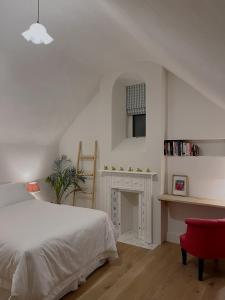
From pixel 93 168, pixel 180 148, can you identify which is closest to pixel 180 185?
pixel 180 148

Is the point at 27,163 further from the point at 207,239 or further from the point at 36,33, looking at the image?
the point at 207,239

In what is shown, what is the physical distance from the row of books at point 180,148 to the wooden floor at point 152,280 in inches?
59.8

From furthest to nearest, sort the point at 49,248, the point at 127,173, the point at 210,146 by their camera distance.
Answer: the point at 127,173 → the point at 210,146 → the point at 49,248

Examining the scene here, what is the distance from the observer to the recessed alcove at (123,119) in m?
4.31

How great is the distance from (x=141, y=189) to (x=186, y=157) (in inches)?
35.7

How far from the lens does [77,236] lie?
8.66ft

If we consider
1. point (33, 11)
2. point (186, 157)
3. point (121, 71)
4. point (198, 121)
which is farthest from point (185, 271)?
point (33, 11)

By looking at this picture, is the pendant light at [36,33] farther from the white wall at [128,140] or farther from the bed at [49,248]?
the white wall at [128,140]

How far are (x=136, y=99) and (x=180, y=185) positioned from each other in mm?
1849

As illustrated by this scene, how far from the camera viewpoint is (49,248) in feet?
7.57

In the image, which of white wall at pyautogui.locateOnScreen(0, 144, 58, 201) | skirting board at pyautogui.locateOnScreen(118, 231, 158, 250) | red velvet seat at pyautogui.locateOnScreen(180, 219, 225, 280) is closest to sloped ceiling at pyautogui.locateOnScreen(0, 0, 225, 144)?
white wall at pyautogui.locateOnScreen(0, 144, 58, 201)

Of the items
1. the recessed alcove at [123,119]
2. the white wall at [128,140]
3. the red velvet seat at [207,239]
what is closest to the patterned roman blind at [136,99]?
the recessed alcove at [123,119]

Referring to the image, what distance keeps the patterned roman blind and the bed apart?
2.21 metres

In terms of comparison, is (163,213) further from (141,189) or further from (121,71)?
(121,71)
